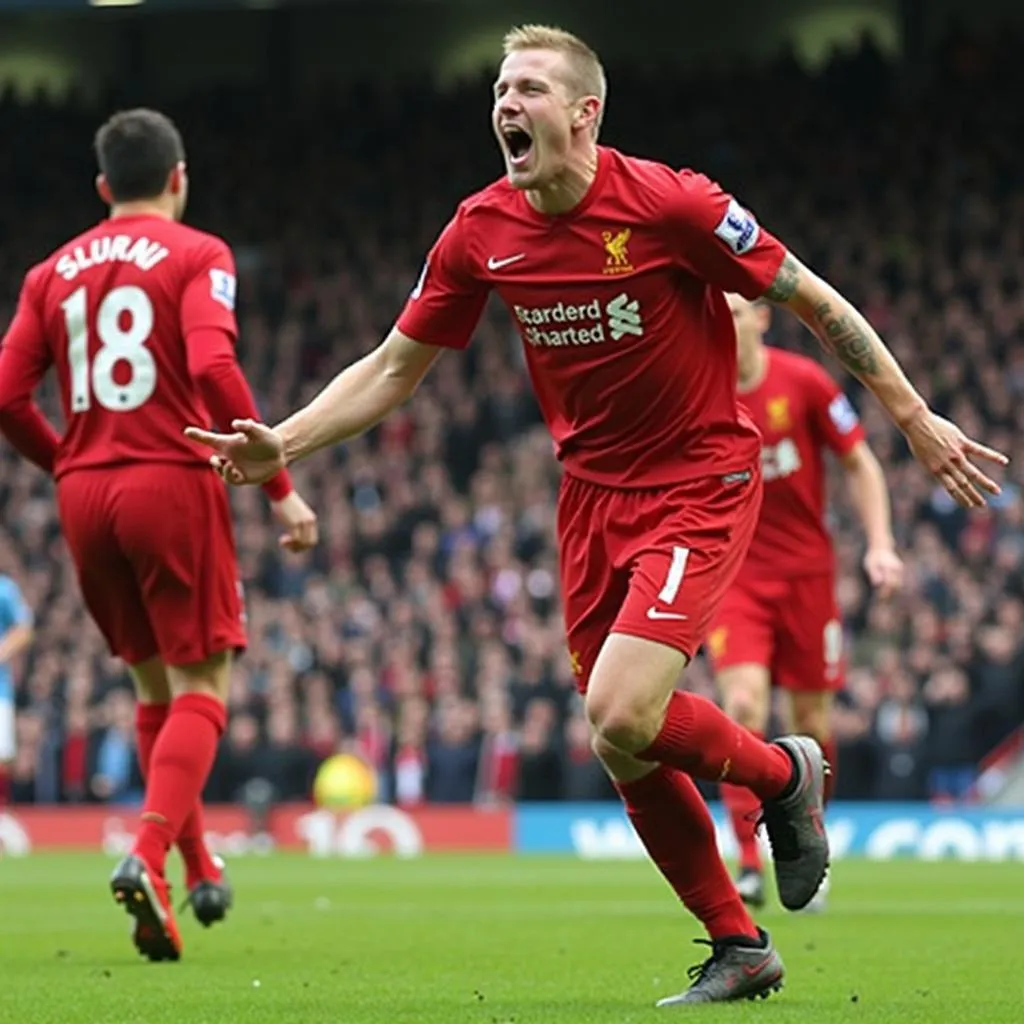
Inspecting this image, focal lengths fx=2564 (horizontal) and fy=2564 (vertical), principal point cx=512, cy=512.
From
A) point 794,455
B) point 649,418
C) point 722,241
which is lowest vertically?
point 794,455

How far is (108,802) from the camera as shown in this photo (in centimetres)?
2448

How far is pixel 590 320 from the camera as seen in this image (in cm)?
685

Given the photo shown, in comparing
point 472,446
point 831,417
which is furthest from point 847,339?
point 472,446

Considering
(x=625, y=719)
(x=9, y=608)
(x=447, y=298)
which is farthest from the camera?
(x=9, y=608)

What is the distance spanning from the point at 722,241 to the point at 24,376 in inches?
122

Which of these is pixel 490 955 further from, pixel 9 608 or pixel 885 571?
pixel 9 608

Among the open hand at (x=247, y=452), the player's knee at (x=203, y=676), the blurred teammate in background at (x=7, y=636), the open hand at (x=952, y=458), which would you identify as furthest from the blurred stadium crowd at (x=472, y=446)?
the open hand at (x=247, y=452)

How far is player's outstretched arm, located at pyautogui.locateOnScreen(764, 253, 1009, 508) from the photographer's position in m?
6.53

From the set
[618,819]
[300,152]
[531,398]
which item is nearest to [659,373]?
[618,819]

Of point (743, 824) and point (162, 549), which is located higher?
point (162, 549)

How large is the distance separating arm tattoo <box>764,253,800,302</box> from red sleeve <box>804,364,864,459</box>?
450cm

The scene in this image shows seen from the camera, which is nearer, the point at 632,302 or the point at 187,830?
the point at 632,302

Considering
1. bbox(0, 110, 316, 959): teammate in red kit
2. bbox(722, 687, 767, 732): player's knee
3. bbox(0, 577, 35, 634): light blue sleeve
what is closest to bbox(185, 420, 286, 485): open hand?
bbox(0, 110, 316, 959): teammate in red kit

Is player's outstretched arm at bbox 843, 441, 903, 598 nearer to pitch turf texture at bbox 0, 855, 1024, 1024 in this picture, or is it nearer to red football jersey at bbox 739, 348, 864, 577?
red football jersey at bbox 739, 348, 864, 577
